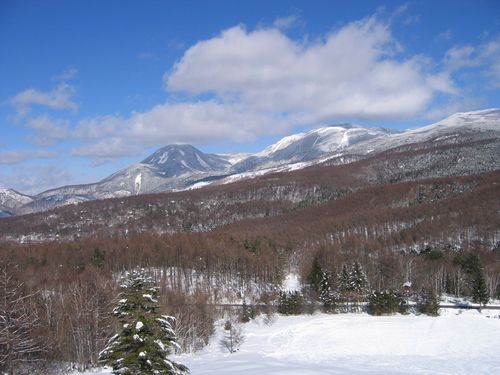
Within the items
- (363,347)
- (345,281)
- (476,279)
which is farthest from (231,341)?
(476,279)

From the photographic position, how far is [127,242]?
12781 cm

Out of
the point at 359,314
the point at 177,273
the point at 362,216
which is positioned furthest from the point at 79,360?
the point at 362,216

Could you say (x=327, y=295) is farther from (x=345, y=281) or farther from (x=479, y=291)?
(x=479, y=291)

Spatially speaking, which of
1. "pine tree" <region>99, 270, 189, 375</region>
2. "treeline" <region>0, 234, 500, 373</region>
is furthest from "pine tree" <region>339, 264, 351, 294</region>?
"pine tree" <region>99, 270, 189, 375</region>

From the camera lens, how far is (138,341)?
69.6 feet

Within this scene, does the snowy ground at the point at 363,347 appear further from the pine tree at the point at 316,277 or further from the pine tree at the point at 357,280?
the pine tree at the point at 316,277

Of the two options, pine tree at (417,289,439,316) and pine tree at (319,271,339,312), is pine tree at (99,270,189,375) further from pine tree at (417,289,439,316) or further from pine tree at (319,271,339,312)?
pine tree at (319,271,339,312)

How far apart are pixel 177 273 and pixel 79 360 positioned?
6314 centimetres

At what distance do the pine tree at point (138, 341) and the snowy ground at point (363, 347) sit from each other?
20.5 m

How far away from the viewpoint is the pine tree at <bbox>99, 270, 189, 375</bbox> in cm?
2106

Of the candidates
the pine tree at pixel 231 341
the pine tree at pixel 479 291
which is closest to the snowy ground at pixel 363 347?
the pine tree at pixel 231 341

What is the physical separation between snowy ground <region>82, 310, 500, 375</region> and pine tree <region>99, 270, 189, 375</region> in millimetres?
20507

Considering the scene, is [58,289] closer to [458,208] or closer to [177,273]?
[177,273]

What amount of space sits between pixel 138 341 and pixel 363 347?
4987cm
